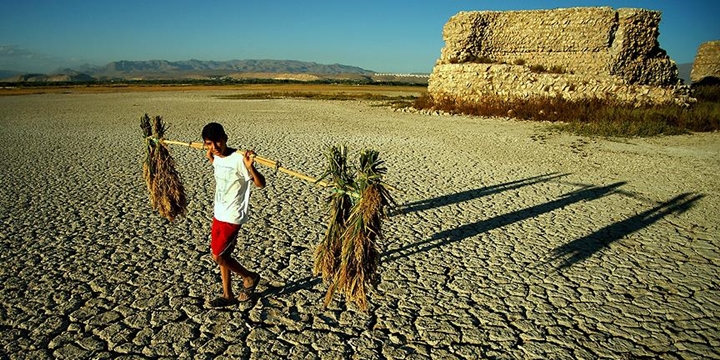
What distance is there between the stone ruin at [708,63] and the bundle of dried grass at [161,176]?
30.0 metres

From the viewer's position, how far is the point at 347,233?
3072mm

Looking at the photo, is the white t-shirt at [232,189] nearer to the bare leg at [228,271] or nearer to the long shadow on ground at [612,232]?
the bare leg at [228,271]

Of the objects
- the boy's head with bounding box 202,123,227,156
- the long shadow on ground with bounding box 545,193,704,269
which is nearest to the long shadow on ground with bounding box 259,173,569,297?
the boy's head with bounding box 202,123,227,156

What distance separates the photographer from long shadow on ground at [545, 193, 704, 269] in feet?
15.2

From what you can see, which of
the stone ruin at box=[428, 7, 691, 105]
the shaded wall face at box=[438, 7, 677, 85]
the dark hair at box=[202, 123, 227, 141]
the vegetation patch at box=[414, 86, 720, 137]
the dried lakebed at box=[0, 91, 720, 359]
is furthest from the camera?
the shaded wall face at box=[438, 7, 677, 85]

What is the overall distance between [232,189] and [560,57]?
19.6m

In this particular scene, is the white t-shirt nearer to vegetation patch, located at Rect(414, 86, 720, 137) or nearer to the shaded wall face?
vegetation patch, located at Rect(414, 86, 720, 137)

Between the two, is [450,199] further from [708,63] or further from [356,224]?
[708,63]

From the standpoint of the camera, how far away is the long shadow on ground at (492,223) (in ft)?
15.5

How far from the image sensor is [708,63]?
25.3 m

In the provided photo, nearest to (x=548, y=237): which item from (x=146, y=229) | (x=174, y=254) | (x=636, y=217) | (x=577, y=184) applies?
(x=636, y=217)

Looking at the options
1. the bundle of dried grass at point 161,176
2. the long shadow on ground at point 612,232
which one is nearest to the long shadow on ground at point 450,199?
the bundle of dried grass at point 161,176

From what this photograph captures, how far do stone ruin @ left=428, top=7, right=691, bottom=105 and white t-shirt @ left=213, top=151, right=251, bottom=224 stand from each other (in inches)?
684

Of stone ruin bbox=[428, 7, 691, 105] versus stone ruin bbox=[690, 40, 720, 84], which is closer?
stone ruin bbox=[428, 7, 691, 105]
